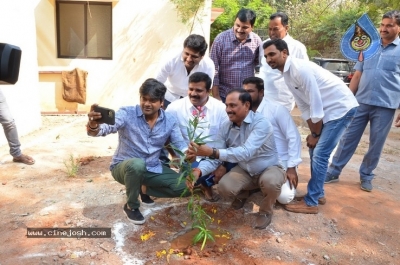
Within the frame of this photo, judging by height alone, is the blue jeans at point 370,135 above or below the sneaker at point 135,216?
above

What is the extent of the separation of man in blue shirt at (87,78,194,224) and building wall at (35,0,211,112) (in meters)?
5.06

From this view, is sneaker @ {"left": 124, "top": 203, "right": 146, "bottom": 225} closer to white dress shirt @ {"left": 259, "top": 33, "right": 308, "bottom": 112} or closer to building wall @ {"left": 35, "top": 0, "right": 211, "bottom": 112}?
white dress shirt @ {"left": 259, "top": 33, "right": 308, "bottom": 112}

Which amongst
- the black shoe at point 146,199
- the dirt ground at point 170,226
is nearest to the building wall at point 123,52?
the dirt ground at point 170,226

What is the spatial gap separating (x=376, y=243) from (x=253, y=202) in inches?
43.9

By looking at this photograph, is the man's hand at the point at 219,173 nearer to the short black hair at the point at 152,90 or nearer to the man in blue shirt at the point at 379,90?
the short black hair at the point at 152,90

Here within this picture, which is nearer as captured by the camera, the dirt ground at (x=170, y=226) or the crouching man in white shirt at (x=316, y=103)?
the dirt ground at (x=170, y=226)

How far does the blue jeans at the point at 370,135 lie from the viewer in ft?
13.9

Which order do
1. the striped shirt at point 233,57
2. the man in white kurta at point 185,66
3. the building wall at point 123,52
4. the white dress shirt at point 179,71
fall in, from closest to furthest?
the man in white kurta at point 185,66 < the white dress shirt at point 179,71 < the striped shirt at point 233,57 < the building wall at point 123,52

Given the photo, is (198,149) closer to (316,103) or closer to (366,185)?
(316,103)

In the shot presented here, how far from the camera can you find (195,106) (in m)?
3.67

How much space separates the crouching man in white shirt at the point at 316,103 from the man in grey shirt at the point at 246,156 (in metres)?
0.42

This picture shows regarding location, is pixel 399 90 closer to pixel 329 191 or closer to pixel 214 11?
pixel 329 191

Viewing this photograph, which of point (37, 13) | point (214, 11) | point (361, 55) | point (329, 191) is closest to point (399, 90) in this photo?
point (361, 55)

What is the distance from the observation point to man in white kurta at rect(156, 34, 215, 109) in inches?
149
